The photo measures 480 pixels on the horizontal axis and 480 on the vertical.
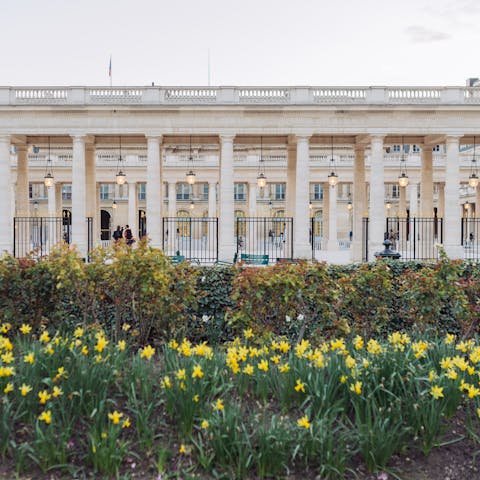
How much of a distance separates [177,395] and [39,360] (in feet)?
5.54

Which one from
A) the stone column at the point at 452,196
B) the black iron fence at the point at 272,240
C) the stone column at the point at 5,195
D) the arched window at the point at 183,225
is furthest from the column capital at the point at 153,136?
the stone column at the point at 452,196

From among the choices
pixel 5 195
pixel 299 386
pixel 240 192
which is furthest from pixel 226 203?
pixel 240 192

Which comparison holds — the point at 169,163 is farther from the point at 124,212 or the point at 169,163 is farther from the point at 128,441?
the point at 128,441

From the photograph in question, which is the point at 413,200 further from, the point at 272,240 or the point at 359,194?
the point at 272,240

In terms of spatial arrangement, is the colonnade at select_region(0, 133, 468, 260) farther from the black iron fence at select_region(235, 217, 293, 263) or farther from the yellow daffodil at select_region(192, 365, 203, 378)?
the yellow daffodil at select_region(192, 365, 203, 378)

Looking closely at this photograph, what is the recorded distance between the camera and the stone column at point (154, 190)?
3133 cm

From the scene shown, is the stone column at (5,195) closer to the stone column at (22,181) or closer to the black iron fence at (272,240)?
the stone column at (22,181)

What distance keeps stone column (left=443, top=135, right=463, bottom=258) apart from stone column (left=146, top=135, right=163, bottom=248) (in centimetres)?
1806

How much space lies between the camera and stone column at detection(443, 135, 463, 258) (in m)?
31.3

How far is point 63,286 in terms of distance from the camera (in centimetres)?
812

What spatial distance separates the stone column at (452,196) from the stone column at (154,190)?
59.2 ft

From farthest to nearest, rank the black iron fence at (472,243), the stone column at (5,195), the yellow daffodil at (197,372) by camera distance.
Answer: the black iron fence at (472,243)
the stone column at (5,195)
the yellow daffodil at (197,372)

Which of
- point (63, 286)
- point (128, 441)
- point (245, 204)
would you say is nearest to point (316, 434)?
point (128, 441)

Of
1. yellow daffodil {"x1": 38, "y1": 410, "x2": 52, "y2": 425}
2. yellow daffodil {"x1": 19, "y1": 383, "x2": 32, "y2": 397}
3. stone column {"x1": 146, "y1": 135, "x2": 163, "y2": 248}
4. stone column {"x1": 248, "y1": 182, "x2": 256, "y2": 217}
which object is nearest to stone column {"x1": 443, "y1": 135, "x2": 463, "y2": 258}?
stone column {"x1": 146, "y1": 135, "x2": 163, "y2": 248}
